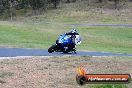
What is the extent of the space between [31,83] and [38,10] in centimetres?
7292

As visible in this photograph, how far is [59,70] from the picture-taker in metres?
16.5

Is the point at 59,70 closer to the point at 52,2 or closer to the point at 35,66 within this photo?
the point at 35,66

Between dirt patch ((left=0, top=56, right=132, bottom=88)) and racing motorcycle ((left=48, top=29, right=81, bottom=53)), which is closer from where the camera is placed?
dirt patch ((left=0, top=56, right=132, bottom=88))

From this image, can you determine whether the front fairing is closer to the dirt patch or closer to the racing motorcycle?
the racing motorcycle

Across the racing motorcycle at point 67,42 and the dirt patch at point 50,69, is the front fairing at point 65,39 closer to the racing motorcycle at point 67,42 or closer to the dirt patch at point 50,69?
the racing motorcycle at point 67,42

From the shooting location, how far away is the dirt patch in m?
14.0

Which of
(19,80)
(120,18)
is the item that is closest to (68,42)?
(19,80)

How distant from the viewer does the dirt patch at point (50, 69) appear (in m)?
14.0

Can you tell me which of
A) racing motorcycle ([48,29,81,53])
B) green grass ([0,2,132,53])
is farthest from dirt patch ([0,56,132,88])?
green grass ([0,2,132,53])

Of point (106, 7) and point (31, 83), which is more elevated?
point (31, 83)

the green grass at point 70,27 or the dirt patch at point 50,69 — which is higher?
the dirt patch at point 50,69

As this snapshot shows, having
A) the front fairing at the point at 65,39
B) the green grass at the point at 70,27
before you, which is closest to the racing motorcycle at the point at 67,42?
the front fairing at the point at 65,39

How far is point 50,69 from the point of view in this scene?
16609 millimetres

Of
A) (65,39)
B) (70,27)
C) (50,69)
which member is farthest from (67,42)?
(70,27)
